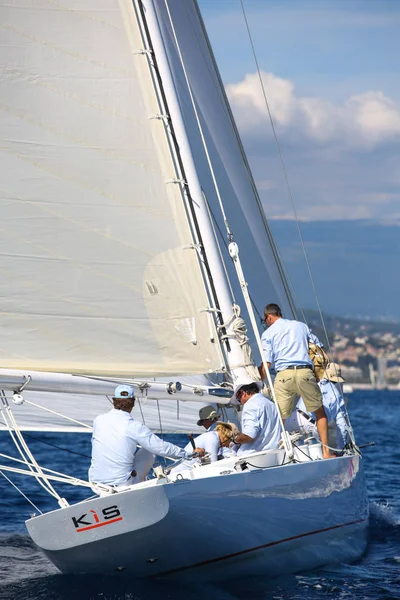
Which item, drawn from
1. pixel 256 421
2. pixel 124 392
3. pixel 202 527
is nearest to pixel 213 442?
pixel 256 421

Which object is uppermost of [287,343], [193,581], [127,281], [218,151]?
[218,151]

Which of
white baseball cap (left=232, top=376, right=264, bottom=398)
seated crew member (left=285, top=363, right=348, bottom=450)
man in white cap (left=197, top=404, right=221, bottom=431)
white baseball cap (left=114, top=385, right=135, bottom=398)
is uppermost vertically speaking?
white baseball cap (left=114, top=385, right=135, bottom=398)

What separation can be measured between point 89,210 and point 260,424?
2.39 metres

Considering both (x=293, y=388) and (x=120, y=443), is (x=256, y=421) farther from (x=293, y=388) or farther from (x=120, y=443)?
(x=120, y=443)

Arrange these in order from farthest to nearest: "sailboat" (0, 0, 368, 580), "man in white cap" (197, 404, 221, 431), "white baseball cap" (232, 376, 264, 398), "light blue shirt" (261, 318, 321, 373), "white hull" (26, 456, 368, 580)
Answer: "light blue shirt" (261, 318, 321, 373) → "man in white cap" (197, 404, 221, 431) → "white baseball cap" (232, 376, 264, 398) → "sailboat" (0, 0, 368, 580) → "white hull" (26, 456, 368, 580)

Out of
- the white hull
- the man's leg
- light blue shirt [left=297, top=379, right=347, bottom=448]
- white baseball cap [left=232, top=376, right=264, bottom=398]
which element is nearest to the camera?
the white hull

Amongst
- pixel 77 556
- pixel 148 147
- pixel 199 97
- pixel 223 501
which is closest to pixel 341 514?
pixel 223 501

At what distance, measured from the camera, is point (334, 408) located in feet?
39.0

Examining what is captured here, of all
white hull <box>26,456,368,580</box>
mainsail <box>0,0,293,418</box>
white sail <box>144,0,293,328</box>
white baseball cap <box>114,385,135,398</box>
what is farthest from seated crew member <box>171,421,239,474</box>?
white sail <box>144,0,293,328</box>

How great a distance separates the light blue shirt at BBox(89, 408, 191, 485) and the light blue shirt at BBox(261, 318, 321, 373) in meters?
2.08

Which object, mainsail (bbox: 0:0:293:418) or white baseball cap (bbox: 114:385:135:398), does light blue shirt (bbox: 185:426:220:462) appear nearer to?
mainsail (bbox: 0:0:293:418)

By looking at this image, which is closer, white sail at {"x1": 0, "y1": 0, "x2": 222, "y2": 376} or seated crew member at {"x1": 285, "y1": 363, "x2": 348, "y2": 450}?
white sail at {"x1": 0, "y1": 0, "x2": 222, "y2": 376}

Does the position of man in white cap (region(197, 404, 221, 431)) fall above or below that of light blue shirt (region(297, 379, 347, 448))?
above

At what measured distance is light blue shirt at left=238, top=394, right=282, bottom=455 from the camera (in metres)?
9.84
